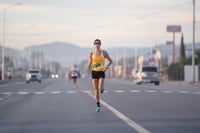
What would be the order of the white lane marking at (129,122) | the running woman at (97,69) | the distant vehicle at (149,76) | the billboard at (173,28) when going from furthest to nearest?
1. the billboard at (173,28)
2. the distant vehicle at (149,76)
3. the running woman at (97,69)
4. the white lane marking at (129,122)

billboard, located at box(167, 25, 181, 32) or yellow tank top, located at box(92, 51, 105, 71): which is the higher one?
billboard, located at box(167, 25, 181, 32)

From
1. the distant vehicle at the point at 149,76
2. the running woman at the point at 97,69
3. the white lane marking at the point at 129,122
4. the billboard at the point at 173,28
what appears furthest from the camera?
the billboard at the point at 173,28

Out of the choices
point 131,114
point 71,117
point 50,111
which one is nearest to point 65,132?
point 71,117

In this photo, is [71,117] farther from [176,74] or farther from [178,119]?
[176,74]

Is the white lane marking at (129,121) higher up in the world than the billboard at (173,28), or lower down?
lower down

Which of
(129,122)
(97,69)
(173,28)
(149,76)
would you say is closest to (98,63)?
(97,69)

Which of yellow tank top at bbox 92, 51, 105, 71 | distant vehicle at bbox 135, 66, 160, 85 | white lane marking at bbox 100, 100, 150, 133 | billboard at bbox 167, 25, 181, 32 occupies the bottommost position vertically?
white lane marking at bbox 100, 100, 150, 133

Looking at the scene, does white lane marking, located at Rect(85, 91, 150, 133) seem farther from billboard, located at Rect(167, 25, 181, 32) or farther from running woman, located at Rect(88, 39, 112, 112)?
billboard, located at Rect(167, 25, 181, 32)

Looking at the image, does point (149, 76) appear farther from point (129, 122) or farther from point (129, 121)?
point (129, 122)

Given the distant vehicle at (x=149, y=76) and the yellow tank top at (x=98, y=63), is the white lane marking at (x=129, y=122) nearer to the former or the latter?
the yellow tank top at (x=98, y=63)

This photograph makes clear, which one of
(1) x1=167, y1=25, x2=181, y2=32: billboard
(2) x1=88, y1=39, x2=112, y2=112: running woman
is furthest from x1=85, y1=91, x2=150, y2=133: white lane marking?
(1) x1=167, y1=25, x2=181, y2=32: billboard

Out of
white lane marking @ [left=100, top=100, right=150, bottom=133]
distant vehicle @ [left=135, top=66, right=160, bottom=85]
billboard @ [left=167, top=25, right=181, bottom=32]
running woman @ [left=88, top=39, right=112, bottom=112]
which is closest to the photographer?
white lane marking @ [left=100, top=100, right=150, bottom=133]

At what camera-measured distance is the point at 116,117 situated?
1689 cm

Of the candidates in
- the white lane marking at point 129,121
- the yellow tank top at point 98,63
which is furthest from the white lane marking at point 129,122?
the yellow tank top at point 98,63
